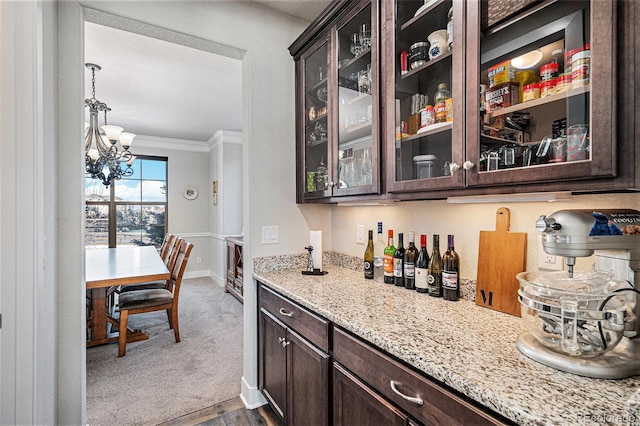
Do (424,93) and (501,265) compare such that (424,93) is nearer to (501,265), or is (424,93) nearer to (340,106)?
(340,106)

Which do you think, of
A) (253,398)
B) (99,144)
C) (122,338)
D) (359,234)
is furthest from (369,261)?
(99,144)

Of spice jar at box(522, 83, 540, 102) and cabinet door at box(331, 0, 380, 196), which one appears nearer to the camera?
spice jar at box(522, 83, 540, 102)

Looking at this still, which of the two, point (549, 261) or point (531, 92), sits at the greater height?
point (531, 92)

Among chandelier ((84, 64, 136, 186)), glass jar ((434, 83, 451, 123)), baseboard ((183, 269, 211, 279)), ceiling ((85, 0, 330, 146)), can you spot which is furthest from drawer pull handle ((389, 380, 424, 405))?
baseboard ((183, 269, 211, 279))

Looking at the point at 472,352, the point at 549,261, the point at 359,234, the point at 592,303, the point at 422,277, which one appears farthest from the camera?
the point at 359,234

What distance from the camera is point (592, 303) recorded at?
2.63 feet

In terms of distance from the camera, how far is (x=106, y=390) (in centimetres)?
227

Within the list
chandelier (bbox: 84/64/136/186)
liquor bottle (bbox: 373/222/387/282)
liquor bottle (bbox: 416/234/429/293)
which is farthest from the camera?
chandelier (bbox: 84/64/136/186)

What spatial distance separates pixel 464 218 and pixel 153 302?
9.49 ft

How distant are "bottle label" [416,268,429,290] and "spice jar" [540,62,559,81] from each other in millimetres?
911

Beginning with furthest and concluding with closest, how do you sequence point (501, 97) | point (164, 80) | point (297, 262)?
point (164, 80), point (297, 262), point (501, 97)

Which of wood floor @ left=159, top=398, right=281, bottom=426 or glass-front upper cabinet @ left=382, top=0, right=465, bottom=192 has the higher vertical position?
glass-front upper cabinet @ left=382, top=0, right=465, bottom=192

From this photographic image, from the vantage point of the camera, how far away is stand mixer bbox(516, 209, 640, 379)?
0.78 metres

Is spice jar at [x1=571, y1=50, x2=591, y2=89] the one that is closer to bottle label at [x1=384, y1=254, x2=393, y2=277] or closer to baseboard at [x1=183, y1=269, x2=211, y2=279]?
bottle label at [x1=384, y1=254, x2=393, y2=277]
